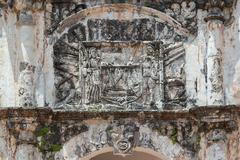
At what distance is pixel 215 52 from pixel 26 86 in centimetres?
347

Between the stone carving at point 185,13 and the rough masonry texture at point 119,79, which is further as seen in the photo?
the stone carving at point 185,13

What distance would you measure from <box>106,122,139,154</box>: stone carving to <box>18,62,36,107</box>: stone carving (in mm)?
1500

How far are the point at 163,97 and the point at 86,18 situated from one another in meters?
2.09

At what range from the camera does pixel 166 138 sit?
16.0 metres

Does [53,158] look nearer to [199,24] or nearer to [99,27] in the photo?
[99,27]

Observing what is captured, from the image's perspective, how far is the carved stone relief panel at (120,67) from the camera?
16.2 metres

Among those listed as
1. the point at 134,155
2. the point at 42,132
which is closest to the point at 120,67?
the point at 42,132

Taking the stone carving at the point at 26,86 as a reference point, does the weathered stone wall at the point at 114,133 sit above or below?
below

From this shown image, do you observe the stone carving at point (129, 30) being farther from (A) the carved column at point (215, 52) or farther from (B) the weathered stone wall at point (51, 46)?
(A) the carved column at point (215, 52)

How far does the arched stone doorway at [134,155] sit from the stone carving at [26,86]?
4.78 ft

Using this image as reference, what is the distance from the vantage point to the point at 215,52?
53.1ft

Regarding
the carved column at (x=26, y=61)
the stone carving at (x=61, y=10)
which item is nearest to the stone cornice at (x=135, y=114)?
the carved column at (x=26, y=61)

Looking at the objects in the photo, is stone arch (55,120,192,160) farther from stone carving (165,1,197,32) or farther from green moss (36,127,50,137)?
stone carving (165,1,197,32)

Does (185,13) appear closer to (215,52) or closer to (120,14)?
(215,52)
